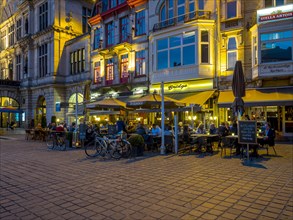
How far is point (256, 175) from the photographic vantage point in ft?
22.4

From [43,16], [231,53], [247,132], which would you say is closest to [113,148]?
[247,132]

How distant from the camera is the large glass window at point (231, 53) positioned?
57.1 ft

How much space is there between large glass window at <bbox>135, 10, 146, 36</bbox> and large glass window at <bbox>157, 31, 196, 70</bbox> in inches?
125

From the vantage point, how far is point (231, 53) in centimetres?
1747

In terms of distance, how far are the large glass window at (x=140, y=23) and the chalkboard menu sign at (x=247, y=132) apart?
618 inches

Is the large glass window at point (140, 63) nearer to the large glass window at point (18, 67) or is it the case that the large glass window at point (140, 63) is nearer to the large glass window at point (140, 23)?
the large glass window at point (140, 23)

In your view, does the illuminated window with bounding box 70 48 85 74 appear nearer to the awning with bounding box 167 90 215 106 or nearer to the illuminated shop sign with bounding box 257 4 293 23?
the awning with bounding box 167 90 215 106

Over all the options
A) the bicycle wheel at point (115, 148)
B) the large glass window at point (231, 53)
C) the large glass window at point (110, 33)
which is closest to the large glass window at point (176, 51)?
the large glass window at point (231, 53)

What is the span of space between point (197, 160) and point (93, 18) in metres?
21.8

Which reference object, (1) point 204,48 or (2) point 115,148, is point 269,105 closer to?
(1) point 204,48

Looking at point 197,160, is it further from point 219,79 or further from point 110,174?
point 219,79

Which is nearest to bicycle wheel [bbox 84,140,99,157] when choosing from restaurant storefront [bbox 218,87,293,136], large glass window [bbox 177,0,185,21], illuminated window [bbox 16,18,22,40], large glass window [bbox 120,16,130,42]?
restaurant storefront [bbox 218,87,293,136]

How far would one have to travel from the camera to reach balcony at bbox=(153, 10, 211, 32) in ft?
58.2

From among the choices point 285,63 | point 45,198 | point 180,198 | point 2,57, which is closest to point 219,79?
point 285,63
